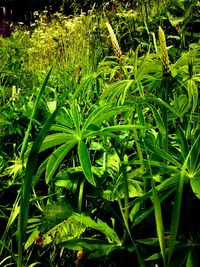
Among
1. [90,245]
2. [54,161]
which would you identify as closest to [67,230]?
[90,245]

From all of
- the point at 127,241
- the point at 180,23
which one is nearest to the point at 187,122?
the point at 127,241

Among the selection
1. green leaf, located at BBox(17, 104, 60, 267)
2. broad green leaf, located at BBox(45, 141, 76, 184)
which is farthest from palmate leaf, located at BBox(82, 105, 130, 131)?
green leaf, located at BBox(17, 104, 60, 267)

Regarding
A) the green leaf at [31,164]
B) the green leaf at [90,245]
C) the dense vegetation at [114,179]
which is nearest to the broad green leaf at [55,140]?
the dense vegetation at [114,179]

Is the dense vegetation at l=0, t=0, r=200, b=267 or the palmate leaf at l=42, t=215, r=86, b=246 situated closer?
the dense vegetation at l=0, t=0, r=200, b=267

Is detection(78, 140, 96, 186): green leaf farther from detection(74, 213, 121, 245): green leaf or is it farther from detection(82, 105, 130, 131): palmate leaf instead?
detection(74, 213, 121, 245): green leaf

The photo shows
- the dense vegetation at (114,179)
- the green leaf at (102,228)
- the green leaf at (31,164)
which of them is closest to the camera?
the green leaf at (31,164)

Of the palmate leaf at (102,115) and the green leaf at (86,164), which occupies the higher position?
the palmate leaf at (102,115)

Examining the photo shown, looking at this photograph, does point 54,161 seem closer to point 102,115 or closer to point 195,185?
point 102,115

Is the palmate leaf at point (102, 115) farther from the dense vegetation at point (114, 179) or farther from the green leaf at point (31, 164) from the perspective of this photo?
the green leaf at point (31, 164)

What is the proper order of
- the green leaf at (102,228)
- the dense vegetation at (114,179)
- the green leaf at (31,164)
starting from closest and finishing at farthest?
1. the green leaf at (31,164)
2. the dense vegetation at (114,179)
3. the green leaf at (102,228)

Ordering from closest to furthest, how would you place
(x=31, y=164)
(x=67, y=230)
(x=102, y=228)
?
(x=31, y=164) → (x=102, y=228) → (x=67, y=230)

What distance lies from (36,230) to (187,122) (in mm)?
569

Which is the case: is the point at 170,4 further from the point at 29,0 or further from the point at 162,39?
the point at 29,0

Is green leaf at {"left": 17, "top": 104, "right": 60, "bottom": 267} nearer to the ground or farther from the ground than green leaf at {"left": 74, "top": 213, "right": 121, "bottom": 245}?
farther from the ground
